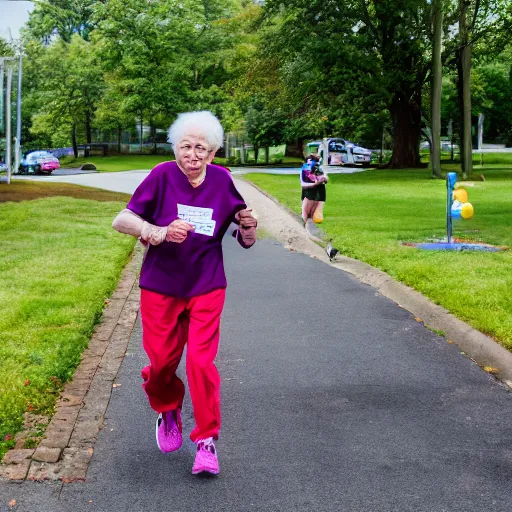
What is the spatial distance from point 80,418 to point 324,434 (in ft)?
4.73

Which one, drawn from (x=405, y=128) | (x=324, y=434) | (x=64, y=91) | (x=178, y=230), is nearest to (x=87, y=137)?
(x=64, y=91)

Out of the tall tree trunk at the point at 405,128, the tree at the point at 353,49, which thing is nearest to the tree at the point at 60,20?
the tall tree trunk at the point at 405,128

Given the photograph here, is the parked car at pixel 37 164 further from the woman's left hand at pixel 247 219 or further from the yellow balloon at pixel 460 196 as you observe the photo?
the woman's left hand at pixel 247 219

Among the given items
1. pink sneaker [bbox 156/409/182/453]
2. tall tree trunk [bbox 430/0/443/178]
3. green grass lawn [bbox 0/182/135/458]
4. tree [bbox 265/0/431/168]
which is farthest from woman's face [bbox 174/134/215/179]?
tree [bbox 265/0/431/168]

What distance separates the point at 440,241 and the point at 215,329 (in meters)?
10.8

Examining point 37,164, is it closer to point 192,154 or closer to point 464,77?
point 464,77

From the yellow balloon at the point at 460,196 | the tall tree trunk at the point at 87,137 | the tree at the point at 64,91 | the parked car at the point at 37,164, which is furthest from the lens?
the tall tree trunk at the point at 87,137

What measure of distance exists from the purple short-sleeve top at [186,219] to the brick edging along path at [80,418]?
0.99m

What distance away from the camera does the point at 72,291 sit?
32.7 feet

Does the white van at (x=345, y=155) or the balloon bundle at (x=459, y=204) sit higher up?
the white van at (x=345, y=155)

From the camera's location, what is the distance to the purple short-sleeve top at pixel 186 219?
14.9 ft

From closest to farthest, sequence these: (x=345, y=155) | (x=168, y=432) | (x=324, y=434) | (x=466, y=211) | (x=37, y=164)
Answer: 1. (x=168, y=432)
2. (x=324, y=434)
3. (x=466, y=211)
4. (x=37, y=164)
5. (x=345, y=155)

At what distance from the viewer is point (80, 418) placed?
539cm

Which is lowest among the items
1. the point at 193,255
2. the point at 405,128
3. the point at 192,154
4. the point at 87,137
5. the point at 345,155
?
the point at 193,255
